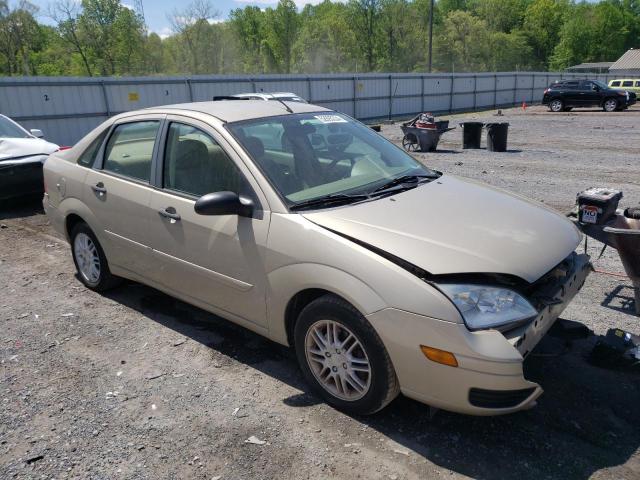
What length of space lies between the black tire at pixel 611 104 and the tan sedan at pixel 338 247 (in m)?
28.9

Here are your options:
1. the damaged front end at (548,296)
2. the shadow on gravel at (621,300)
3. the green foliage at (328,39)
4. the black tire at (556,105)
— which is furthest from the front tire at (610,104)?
the green foliage at (328,39)

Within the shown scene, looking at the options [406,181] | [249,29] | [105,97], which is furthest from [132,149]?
[249,29]

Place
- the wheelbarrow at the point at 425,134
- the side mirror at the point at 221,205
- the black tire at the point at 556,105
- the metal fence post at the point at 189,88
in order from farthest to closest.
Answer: the black tire at the point at 556,105 < the metal fence post at the point at 189,88 < the wheelbarrow at the point at 425,134 < the side mirror at the point at 221,205

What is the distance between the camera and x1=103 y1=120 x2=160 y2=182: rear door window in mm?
4188

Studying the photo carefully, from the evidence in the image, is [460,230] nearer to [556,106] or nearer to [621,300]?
[621,300]

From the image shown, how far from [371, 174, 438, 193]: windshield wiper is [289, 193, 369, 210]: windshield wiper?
0.72ft

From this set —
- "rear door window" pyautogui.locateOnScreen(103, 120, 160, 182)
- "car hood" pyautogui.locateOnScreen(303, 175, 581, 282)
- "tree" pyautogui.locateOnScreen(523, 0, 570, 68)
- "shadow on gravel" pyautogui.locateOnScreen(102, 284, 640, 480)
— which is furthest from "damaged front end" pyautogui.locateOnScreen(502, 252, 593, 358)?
"tree" pyautogui.locateOnScreen(523, 0, 570, 68)

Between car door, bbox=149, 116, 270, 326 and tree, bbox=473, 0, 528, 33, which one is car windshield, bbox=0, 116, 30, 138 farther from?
tree, bbox=473, 0, 528, 33

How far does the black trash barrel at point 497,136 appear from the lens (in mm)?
14742

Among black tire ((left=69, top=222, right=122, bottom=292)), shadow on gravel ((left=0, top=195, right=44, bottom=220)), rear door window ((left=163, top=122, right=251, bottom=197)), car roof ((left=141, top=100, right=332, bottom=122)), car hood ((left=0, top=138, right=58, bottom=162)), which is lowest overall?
shadow on gravel ((left=0, top=195, right=44, bottom=220))

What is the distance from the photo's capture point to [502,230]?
122 inches

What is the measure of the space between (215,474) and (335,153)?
2.22m

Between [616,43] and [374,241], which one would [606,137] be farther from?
[616,43]

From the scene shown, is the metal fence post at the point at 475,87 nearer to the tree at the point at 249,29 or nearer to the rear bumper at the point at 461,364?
the rear bumper at the point at 461,364
